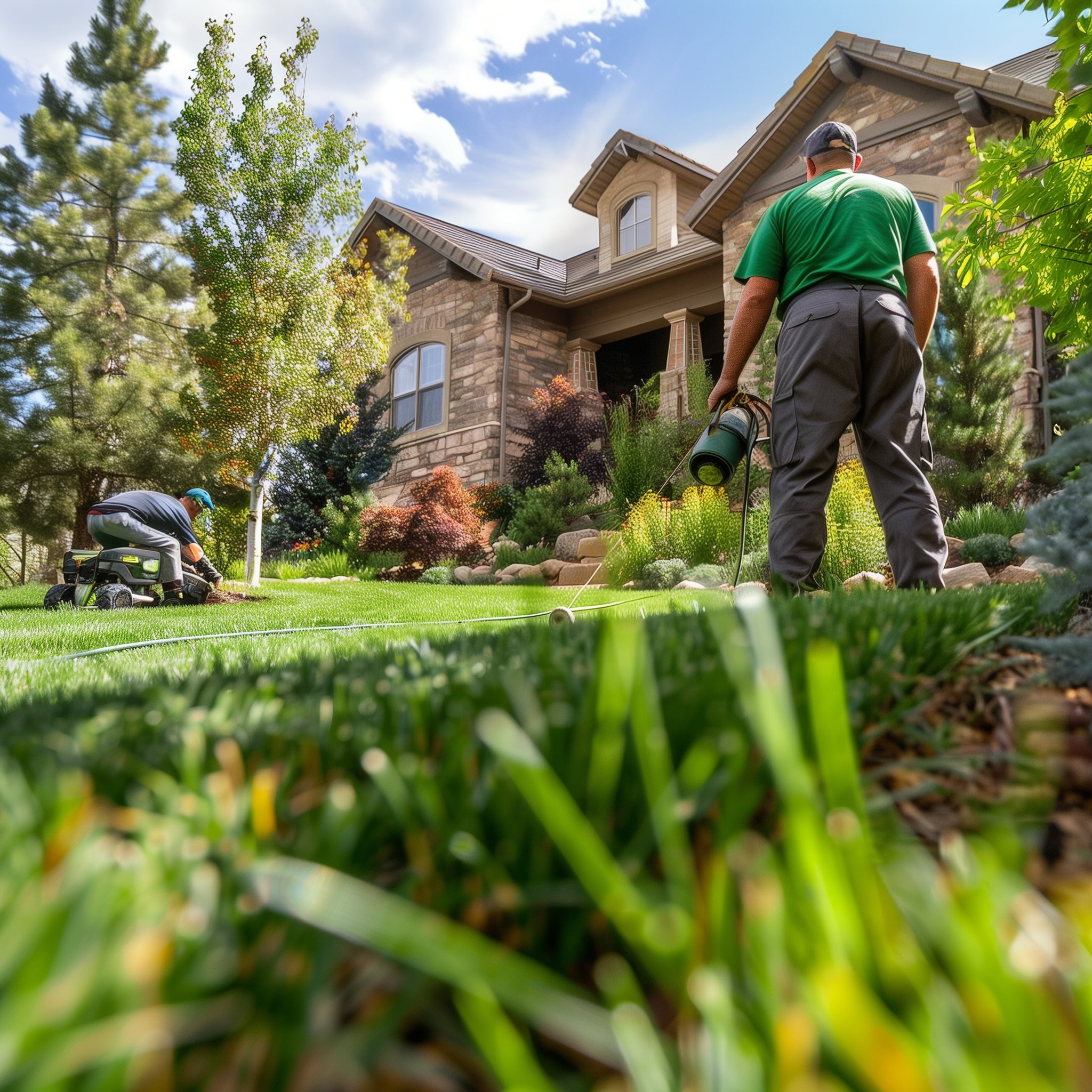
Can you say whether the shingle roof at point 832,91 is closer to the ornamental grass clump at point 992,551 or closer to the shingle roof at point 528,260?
the shingle roof at point 528,260

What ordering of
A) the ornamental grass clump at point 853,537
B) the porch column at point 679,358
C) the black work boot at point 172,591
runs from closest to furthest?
the ornamental grass clump at point 853,537, the black work boot at point 172,591, the porch column at point 679,358

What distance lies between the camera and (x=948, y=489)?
27.4ft

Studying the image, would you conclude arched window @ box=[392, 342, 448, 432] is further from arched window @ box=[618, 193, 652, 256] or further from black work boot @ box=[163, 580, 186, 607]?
black work boot @ box=[163, 580, 186, 607]

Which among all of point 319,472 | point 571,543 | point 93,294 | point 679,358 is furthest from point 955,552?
point 93,294

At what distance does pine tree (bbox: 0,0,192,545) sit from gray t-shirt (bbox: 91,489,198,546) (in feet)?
28.8

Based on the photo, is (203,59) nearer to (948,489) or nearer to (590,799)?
(948,489)

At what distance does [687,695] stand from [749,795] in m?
0.22

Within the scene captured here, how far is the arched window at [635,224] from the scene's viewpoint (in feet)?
49.3

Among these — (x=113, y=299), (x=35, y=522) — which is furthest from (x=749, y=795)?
(x=113, y=299)

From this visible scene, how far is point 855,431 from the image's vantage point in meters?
3.41

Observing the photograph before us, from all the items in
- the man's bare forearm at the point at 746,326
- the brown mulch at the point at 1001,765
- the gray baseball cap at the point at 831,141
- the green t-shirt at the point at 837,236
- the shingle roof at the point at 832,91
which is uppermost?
the shingle roof at the point at 832,91

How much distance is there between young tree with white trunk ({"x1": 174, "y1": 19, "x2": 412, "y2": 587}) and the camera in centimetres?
1028

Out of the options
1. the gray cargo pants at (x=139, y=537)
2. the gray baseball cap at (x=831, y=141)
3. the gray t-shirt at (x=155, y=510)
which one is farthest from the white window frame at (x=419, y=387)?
the gray baseball cap at (x=831, y=141)

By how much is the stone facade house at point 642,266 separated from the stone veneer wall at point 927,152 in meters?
0.02
